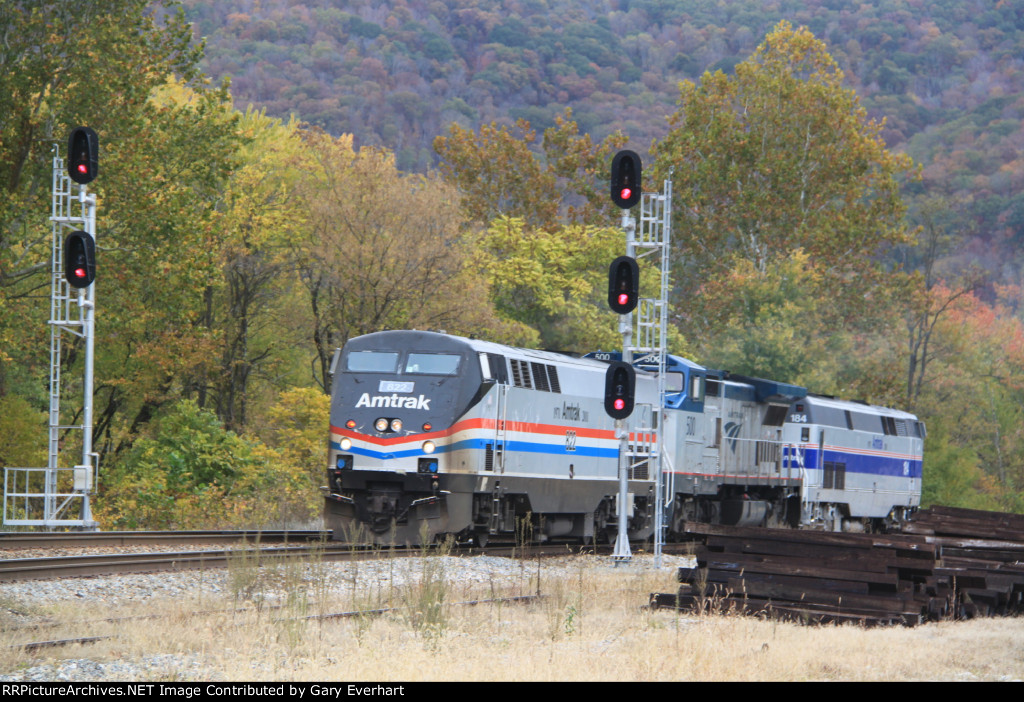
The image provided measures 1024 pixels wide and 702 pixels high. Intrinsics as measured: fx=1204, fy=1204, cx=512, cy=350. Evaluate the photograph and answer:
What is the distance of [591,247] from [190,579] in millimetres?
34870

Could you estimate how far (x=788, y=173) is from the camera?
60688 mm

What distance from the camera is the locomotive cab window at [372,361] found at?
68.0 ft

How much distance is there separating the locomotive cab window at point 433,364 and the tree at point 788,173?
4021cm

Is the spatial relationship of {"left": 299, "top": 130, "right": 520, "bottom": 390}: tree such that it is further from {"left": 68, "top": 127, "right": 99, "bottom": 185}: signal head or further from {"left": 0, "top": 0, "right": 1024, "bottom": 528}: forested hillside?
{"left": 68, "top": 127, "right": 99, "bottom": 185}: signal head

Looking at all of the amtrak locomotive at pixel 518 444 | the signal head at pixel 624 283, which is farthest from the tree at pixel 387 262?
the signal head at pixel 624 283

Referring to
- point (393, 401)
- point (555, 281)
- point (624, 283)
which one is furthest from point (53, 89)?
point (555, 281)

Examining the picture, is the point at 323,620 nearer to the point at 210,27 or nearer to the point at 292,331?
the point at 292,331

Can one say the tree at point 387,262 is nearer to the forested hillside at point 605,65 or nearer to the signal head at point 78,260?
the signal head at point 78,260

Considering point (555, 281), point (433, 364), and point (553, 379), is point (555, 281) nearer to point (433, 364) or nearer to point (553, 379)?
point (553, 379)

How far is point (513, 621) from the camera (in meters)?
14.0

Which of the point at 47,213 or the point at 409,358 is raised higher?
the point at 47,213
